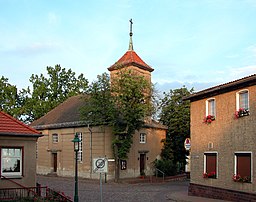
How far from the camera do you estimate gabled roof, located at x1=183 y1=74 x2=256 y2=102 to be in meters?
19.3

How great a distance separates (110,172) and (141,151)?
4755 millimetres

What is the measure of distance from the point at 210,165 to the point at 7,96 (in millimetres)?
42662

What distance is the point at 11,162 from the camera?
70.2ft

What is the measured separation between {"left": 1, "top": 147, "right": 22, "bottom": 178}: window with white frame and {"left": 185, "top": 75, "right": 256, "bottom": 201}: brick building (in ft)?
33.5

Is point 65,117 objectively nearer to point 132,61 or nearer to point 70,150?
point 70,150

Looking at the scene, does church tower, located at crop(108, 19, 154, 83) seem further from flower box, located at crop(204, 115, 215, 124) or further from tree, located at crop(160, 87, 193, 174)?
flower box, located at crop(204, 115, 215, 124)

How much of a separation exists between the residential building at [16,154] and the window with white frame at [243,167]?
1075 cm

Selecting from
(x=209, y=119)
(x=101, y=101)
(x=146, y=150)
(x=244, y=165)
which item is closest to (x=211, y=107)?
(x=209, y=119)

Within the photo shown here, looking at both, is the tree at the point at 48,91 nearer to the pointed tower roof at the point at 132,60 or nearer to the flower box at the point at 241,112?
the pointed tower roof at the point at 132,60

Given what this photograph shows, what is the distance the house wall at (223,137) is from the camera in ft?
63.7

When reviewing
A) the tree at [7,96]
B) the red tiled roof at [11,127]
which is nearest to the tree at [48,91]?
the tree at [7,96]

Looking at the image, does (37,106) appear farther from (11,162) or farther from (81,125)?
(11,162)

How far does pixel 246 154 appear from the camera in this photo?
19.6 metres

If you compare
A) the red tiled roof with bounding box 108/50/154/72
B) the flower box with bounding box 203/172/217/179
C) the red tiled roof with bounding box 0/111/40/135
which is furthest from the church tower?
the flower box with bounding box 203/172/217/179
